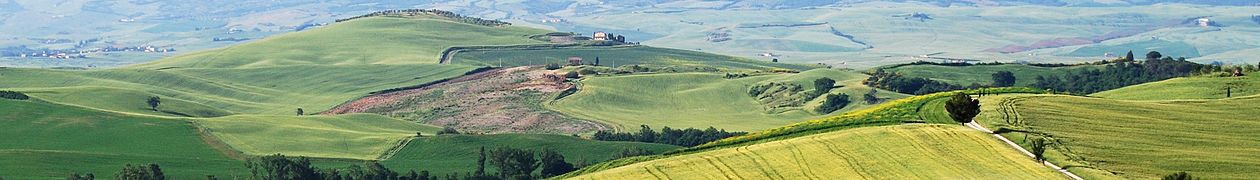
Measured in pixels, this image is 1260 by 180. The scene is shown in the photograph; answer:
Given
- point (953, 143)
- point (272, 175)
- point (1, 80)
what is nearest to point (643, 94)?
point (1, 80)

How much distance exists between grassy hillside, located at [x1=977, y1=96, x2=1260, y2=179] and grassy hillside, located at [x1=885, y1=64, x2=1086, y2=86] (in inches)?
3682

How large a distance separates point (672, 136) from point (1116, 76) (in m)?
52.8

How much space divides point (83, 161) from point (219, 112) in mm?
66482

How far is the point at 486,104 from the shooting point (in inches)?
6718

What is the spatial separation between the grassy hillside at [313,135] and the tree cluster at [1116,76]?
188 feet

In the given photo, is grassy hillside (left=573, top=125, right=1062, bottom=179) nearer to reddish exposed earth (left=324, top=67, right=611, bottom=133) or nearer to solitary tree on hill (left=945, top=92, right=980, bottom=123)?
solitary tree on hill (left=945, top=92, right=980, bottom=123)

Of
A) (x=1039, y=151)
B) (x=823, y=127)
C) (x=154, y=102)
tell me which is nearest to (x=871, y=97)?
(x=154, y=102)

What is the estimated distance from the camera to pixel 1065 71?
17712cm

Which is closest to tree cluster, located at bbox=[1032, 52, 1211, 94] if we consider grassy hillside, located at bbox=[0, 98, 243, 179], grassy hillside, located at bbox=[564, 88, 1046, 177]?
grassy hillside, located at bbox=[564, 88, 1046, 177]

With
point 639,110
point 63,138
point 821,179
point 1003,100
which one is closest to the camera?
point 821,179

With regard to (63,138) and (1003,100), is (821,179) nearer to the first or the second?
(1003,100)

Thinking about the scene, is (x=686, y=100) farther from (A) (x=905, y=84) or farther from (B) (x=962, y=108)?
(B) (x=962, y=108)

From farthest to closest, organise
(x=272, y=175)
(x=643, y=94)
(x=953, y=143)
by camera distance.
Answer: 1. (x=643, y=94)
2. (x=272, y=175)
3. (x=953, y=143)

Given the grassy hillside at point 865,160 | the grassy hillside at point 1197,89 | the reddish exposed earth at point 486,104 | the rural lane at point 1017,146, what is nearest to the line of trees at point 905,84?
the reddish exposed earth at point 486,104
